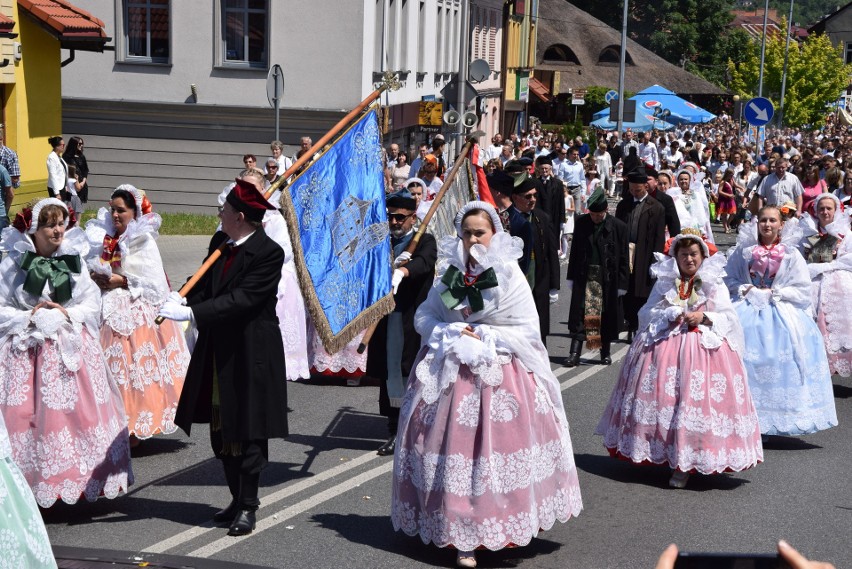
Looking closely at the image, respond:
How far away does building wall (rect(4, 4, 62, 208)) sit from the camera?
22250mm

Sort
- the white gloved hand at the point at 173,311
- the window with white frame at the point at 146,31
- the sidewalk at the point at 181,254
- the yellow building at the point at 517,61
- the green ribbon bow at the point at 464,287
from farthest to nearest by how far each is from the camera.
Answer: the yellow building at the point at 517,61 < the window with white frame at the point at 146,31 < the sidewalk at the point at 181,254 < the green ribbon bow at the point at 464,287 < the white gloved hand at the point at 173,311

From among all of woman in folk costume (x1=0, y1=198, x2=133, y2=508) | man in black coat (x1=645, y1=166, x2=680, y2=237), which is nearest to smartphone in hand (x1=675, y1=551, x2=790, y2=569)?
woman in folk costume (x1=0, y1=198, x2=133, y2=508)

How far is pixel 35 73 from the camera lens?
75.8 feet

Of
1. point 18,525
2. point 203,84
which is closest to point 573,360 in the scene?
point 18,525

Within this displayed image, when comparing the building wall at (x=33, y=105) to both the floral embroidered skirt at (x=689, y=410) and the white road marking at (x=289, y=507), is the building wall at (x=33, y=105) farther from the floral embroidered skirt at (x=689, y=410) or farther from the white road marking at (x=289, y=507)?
the floral embroidered skirt at (x=689, y=410)

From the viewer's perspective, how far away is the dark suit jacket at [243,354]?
732cm

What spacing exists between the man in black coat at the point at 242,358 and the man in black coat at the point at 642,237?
739 cm

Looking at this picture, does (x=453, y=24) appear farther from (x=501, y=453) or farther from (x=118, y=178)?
(x=501, y=453)

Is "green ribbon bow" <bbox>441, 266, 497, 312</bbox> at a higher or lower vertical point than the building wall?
lower

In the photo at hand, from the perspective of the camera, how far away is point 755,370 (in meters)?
10.2

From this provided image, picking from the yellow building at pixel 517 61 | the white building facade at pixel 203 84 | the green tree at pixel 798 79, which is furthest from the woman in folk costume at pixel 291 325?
the green tree at pixel 798 79

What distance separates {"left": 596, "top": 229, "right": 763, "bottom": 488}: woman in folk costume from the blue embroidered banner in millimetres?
1752

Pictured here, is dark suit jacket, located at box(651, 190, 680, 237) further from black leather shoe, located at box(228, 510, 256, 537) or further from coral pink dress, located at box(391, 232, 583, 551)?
black leather shoe, located at box(228, 510, 256, 537)

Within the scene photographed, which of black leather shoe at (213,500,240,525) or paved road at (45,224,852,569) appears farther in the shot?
black leather shoe at (213,500,240,525)
